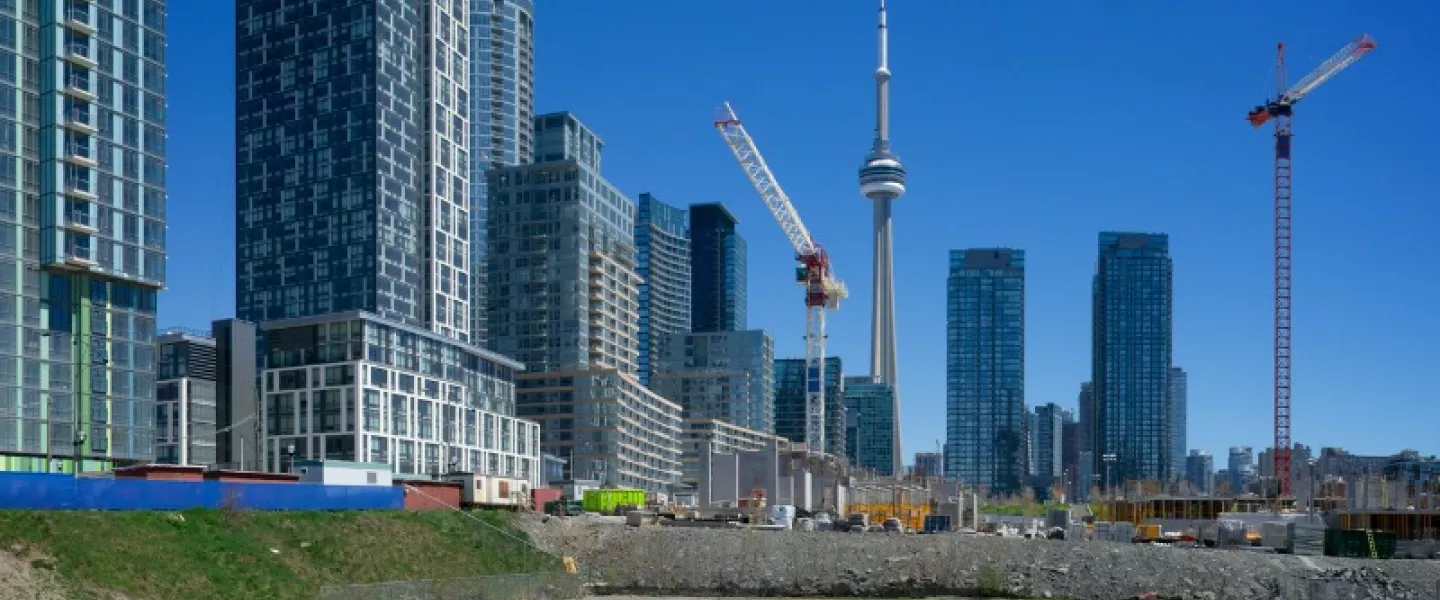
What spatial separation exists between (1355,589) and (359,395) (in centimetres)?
9415

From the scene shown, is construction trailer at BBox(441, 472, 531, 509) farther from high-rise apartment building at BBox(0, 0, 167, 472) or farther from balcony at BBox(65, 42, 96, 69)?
balcony at BBox(65, 42, 96, 69)

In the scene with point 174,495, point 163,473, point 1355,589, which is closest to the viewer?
point 174,495

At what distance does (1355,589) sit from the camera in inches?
3484

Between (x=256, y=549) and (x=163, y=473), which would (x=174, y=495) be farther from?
(x=163, y=473)

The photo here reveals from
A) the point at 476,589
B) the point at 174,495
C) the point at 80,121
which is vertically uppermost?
the point at 80,121

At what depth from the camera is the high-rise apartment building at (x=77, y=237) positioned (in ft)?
347

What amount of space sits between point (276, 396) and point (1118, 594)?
93.8m

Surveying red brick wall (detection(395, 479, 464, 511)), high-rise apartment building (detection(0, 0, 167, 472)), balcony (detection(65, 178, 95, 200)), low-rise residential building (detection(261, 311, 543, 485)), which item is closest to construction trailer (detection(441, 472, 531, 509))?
red brick wall (detection(395, 479, 464, 511))

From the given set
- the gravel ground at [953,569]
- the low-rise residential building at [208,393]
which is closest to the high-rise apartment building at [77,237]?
the low-rise residential building at [208,393]

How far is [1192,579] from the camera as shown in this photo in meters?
90.8

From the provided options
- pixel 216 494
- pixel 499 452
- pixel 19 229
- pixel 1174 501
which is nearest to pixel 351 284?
pixel 499 452

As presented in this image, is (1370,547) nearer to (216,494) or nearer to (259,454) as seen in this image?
(216,494)

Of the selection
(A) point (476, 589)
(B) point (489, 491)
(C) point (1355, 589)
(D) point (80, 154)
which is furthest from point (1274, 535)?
(D) point (80, 154)

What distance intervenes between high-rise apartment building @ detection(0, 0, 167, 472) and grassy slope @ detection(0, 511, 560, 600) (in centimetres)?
3478
